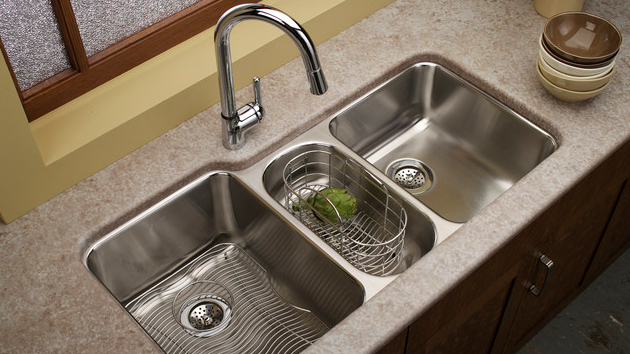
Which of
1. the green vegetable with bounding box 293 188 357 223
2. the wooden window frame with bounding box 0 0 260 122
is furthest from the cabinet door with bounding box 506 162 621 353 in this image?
the wooden window frame with bounding box 0 0 260 122

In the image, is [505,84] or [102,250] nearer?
[102,250]

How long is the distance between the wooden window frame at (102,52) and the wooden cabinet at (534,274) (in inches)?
31.3

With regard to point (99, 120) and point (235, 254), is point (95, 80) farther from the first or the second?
point (235, 254)

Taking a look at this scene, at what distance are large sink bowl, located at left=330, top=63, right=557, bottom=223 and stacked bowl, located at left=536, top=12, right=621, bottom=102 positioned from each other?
113 millimetres

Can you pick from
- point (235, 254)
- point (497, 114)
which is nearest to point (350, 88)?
point (497, 114)

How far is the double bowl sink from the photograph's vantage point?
1.47 meters

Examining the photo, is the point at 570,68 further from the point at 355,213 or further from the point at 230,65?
the point at 230,65

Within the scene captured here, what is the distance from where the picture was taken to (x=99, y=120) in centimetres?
146

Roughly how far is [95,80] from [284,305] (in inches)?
23.9

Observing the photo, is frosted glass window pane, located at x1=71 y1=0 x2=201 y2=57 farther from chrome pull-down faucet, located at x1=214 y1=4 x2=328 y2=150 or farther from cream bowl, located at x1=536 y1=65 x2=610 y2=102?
cream bowl, located at x1=536 y1=65 x2=610 y2=102

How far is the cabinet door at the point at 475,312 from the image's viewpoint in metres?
1.40

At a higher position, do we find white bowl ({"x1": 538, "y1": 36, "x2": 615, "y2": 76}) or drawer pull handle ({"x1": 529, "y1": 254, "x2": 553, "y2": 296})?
white bowl ({"x1": 538, "y1": 36, "x2": 615, "y2": 76})

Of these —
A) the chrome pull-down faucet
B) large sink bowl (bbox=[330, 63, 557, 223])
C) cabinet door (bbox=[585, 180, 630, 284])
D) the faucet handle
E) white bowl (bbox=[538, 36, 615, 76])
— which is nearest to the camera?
the chrome pull-down faucet

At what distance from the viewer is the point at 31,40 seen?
4.57 feet
